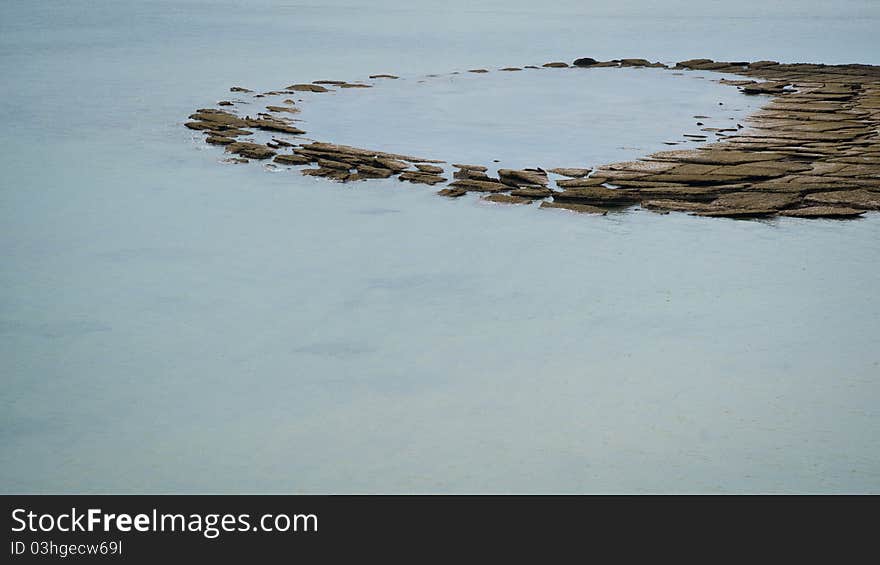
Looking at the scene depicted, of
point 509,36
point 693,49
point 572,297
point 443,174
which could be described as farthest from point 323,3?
point 572,297

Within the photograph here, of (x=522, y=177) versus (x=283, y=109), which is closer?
(x=522, y=177)

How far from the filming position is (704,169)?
943 centimetres

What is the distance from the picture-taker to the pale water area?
4262mm

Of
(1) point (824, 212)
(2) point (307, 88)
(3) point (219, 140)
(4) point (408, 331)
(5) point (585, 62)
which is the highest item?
(5) point (585, 62)

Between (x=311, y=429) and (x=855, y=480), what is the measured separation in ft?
7.65

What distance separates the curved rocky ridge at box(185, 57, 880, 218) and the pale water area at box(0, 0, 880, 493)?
35cm

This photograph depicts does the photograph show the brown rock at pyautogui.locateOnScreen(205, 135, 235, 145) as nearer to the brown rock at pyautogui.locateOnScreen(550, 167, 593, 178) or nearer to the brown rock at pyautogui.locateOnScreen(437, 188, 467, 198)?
the brown rock at pyautogui.locateOnScreen(437, 188, 467, 198)

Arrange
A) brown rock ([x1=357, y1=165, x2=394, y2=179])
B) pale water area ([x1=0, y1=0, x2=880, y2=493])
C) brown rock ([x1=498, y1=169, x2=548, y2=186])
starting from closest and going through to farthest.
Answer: pale water area ([x1=0, y1=0, x2=880, y2=493])
brown rock ([x1=498, y1=169, x2=548, y2=186])
brown rock ([x1=357, y1=165, x2=394, y2=179])

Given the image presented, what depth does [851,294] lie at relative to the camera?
6.29 meters

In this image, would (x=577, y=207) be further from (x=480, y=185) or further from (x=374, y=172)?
(x=374, y=172)

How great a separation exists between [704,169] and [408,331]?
4.76m

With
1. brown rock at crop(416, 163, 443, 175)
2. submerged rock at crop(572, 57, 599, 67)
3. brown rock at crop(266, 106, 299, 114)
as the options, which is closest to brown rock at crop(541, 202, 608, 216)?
brown rock at crop(416, 163, 443, 175)

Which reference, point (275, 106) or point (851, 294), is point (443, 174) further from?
point (275, 106)

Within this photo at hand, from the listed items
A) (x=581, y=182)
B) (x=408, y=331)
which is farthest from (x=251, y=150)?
(x=408, y=331)
